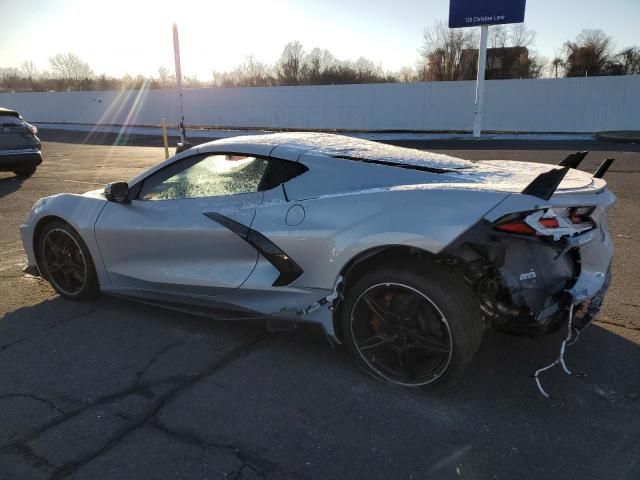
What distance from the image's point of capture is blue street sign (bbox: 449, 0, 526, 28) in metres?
20.9

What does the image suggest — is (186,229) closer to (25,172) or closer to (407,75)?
(25,172)

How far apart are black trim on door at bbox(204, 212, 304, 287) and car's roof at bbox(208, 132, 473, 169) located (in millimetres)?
641

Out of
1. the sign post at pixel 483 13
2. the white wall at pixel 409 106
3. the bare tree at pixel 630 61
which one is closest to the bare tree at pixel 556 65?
the bare tree at pixel 630 61

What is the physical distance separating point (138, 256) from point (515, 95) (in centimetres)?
2443

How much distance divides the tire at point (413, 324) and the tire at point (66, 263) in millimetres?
2345

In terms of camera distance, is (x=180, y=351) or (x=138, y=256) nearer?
(x=180, y=351)

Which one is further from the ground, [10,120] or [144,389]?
[10,120]

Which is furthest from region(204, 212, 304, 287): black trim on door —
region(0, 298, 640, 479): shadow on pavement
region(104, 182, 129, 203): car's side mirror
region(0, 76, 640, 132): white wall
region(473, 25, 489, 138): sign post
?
region(0, 76, 640, 132): white wall

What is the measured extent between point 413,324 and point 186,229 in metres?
1.72

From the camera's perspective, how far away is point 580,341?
140 inches

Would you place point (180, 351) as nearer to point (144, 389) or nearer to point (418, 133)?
point (144, 389)

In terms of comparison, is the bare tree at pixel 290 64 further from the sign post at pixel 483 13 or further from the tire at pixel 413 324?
the tire at pixel 413 324

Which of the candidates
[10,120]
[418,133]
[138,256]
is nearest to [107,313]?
[138,256]

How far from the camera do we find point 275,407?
9.50 feet
